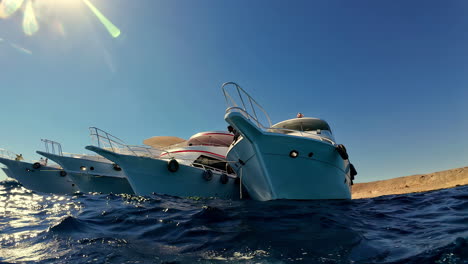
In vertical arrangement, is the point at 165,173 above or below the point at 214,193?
above

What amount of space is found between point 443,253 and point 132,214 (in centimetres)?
634

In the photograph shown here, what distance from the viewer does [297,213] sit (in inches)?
245

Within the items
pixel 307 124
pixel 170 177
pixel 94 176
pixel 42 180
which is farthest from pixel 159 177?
pixel 42 180

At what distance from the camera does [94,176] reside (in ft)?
58.5

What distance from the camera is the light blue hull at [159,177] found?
11.9 metres

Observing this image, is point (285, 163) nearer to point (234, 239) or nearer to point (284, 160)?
point (284, 160)

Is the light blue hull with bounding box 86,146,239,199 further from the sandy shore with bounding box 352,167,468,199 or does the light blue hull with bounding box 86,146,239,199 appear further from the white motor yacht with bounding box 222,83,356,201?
the sandy shore with bounding box 352,167,468,199

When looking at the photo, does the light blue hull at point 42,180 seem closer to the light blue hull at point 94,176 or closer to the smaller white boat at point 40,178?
the smaller white boat at point 40,178

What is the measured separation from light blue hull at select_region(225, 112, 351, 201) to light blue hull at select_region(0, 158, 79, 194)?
71.7 ft

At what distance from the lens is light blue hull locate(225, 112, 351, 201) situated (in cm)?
768

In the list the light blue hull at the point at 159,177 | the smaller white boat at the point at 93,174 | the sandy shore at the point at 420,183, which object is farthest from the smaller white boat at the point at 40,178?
the sandy shore at the point at 420,183

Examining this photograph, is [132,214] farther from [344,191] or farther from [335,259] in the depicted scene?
[344,191]

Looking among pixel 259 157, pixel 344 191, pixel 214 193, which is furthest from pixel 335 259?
pixel 214 193

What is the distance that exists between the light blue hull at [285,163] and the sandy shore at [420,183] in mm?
27600
